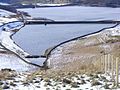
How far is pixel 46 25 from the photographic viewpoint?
2424 inches

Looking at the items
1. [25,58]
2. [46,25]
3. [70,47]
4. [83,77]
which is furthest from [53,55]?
[46,25]

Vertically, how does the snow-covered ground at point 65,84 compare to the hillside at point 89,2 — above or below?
above

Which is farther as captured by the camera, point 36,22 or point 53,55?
point 36,22

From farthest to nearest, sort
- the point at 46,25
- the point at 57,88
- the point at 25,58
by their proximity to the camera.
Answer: the point at 46,25 < the point at 25,58 < the point at 57,88

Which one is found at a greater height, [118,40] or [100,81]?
[100,81]

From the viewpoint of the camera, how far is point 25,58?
27.3 m

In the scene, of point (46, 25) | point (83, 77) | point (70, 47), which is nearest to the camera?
point (83, 77)

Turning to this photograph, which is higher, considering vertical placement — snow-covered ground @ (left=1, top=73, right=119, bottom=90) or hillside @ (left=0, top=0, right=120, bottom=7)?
snow-covered ground @ (left=1, top=73, right=119, bottom=90)

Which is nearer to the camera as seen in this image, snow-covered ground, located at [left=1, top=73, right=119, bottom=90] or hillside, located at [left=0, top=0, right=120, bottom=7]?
snow-covered ground, located at [left=1, top=73, right=119, bottom=90]

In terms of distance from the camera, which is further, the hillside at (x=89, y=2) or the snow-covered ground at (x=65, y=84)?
the hillside at (x=89, y=2)

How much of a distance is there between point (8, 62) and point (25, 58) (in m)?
2.73

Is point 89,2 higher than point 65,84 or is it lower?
lower

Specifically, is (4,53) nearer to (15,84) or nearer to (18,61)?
(18,61)

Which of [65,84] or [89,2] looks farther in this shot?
[89,2]
